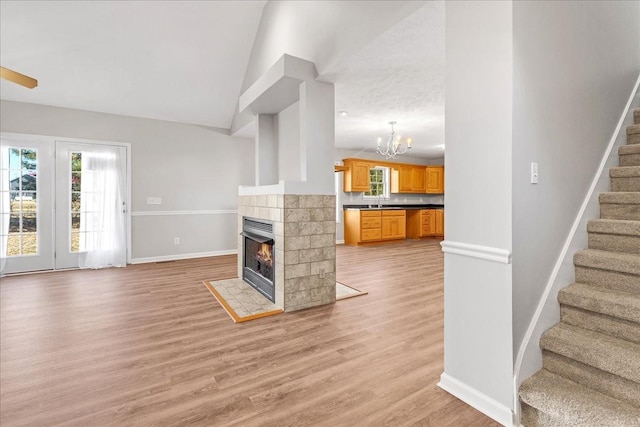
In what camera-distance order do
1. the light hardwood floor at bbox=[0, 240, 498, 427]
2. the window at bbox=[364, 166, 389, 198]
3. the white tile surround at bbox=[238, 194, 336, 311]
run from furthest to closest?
the window at bbox=[364, 166, 389, 198] → the white tile surround at bbox=[238, 194, 336, 311] → the light hardwood floor at bbox=[0, 240, 498, 427]

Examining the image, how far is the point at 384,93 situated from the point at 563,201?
8.14 ft

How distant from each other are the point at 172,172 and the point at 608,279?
5973 mm

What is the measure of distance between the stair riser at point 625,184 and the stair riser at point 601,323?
43.2 inches

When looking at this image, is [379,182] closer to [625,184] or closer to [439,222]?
[439,222]

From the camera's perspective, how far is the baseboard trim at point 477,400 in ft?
4.92

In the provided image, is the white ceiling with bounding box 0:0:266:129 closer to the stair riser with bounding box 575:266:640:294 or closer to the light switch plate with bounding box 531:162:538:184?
the light switch plate with bounding box 531:162:538:184

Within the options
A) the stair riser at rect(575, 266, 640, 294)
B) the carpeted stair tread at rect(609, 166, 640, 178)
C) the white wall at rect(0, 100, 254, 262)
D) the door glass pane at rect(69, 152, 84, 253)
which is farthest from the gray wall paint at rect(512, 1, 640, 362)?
the door glass pane at rect(69, 152, 84, 253)

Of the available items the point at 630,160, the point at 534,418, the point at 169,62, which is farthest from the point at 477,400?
the point at 169,62

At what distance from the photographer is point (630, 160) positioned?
7.61 ft

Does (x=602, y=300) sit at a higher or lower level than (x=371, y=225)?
lower

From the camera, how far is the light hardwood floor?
5.24 ft

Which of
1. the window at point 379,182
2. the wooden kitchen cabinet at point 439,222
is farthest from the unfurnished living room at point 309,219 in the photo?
the wooden kitchen cabinet at point 439,222

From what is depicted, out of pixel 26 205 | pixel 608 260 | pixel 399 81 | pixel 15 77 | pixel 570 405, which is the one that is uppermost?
pixel 399 81

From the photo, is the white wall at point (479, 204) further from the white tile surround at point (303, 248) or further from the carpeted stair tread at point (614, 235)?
the white tile surround at point (303, 248)
